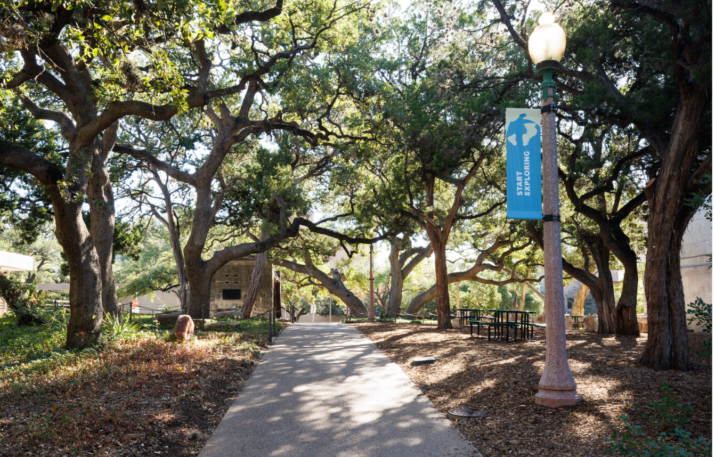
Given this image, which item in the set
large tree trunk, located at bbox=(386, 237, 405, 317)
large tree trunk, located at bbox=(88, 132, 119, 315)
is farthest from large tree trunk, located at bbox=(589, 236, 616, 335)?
large tree trunk, located at bbox=(88, 132, 119, 315)

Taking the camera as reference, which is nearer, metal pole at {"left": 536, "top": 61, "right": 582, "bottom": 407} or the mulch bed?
the mulch bed

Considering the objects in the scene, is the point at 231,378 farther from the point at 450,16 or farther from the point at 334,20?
the point at 334,20

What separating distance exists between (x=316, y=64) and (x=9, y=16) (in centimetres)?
1017

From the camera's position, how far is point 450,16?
13.2m

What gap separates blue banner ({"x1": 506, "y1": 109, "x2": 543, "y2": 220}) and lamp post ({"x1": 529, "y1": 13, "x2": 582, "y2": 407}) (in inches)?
9.7

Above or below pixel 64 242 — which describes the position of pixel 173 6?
above

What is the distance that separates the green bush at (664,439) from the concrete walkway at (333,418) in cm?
142

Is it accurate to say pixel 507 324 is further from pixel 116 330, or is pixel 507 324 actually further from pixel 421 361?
pixel 116 330

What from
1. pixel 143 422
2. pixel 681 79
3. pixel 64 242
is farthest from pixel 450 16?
pixel 143 422

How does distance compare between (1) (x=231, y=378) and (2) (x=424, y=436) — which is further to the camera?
(1) (x=231, y=378)

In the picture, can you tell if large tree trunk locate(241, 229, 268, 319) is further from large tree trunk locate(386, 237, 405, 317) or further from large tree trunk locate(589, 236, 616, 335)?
large tree trunk locate(589, 236, 616, 335)

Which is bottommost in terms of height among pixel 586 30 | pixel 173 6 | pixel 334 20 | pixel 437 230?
pixel 437 230

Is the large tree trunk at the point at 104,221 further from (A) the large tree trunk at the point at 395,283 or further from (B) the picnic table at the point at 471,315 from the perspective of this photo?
(A) the large tree trunk at the point at 395,283

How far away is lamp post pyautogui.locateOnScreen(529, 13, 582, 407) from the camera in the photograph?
6.11 metres
